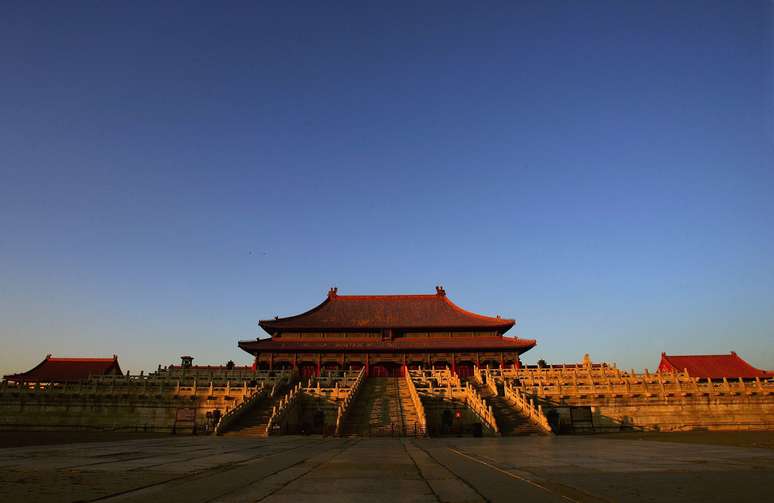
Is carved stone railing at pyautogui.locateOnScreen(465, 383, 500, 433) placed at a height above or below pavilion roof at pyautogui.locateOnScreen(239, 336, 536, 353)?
below

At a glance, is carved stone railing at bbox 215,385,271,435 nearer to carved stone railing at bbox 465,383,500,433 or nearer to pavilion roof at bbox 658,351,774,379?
carved stone railing at bbox 465,383,500,433

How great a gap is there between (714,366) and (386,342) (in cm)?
3294

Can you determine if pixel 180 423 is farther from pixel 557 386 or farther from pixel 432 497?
pixel 432 497

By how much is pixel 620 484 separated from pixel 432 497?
6.67 ft

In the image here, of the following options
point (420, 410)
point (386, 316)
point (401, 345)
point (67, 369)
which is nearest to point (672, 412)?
point (420, 410)

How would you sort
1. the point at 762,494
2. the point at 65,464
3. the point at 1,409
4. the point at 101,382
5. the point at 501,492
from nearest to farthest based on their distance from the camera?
1. the point at 762,494
2. the point at 501,492
3. the point at 65,464
4. the point at 1,409
5. the point at 101,382

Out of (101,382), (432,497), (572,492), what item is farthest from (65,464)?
(101,382)

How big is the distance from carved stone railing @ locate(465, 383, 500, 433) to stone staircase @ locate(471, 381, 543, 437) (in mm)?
493

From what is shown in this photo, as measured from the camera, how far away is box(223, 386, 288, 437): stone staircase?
813 inches

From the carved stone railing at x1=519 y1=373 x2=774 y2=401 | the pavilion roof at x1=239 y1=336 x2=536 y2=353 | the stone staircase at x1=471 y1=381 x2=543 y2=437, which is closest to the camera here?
the stone staircase at x1=471 y1=381 x2=543 y2=437

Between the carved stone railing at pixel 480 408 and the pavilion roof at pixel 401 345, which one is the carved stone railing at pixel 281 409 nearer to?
the carved stone railing at pixel 480 408

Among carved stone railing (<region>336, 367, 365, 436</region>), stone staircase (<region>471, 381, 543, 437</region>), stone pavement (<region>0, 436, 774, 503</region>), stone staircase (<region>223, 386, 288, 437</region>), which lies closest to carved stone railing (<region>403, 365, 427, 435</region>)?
carved stone railing (<region>336, 367, 365, 436</region>)

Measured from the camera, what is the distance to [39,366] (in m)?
44.4

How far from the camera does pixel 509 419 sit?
21.7 meters
